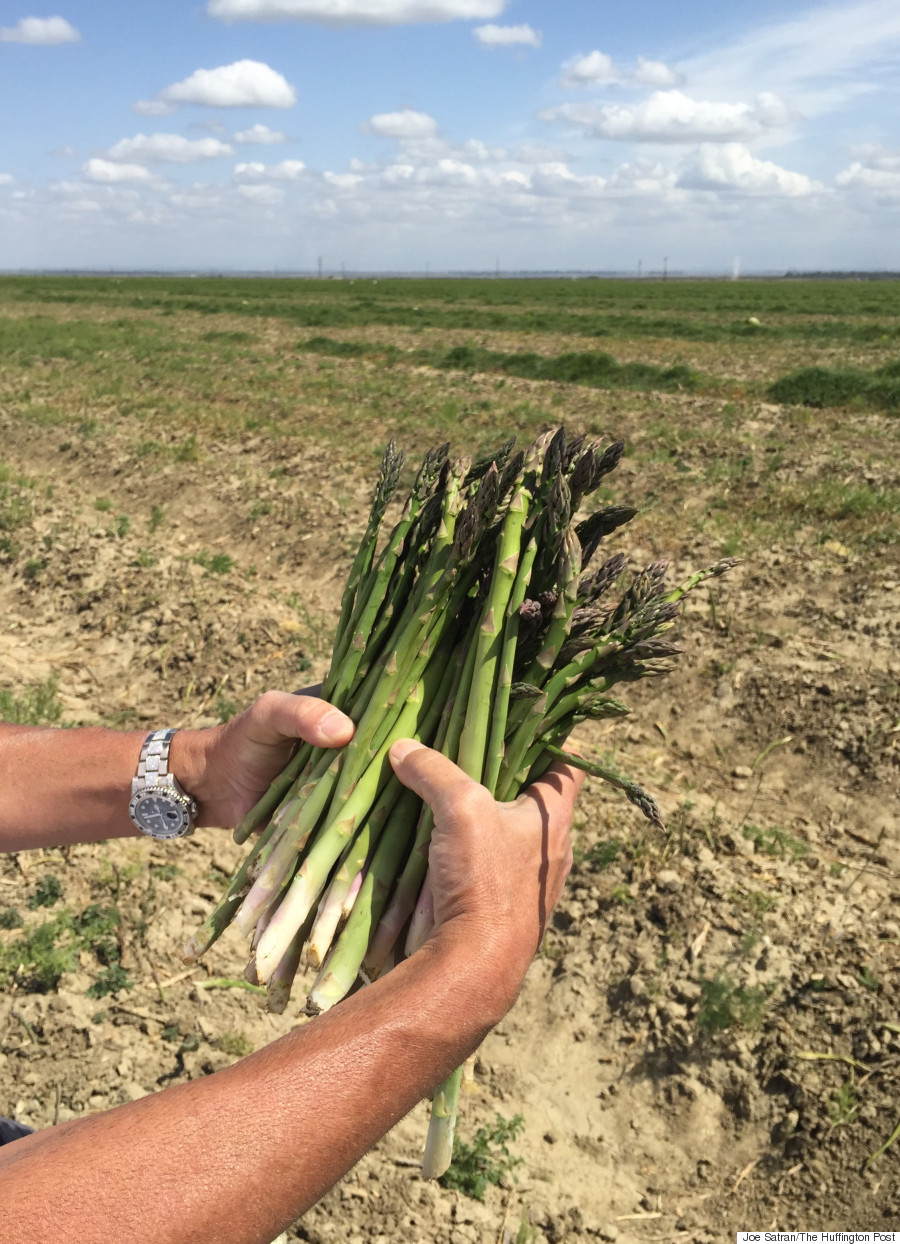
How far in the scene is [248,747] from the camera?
2590 millimetres

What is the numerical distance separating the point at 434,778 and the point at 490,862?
271 millimetres

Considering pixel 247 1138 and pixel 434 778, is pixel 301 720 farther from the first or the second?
pixel 247 1138

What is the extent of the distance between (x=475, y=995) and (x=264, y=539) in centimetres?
851

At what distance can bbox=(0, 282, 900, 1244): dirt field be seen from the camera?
3.46 metres

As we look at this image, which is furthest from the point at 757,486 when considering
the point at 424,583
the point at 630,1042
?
the point at 424,583

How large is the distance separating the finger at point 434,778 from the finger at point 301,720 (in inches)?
6.1

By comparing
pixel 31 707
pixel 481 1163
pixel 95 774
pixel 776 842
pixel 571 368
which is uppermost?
pixel 571 368

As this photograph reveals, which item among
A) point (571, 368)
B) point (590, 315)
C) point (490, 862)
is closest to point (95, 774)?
point (490, 862)

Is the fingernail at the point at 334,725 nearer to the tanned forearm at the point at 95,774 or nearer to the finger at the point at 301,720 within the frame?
the finger at the point at 301,720

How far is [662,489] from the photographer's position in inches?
416

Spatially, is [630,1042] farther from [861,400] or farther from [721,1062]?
[861,400]

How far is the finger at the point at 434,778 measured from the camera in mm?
1989

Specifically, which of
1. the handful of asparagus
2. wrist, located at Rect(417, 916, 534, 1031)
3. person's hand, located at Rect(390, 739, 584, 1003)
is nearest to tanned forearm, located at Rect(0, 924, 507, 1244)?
wrist, located at Rect(417, 916, 534, 1031)

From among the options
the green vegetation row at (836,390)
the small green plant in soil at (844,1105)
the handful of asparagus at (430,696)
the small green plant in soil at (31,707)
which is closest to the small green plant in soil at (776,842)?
the small green plant in soil at (844,1105)
